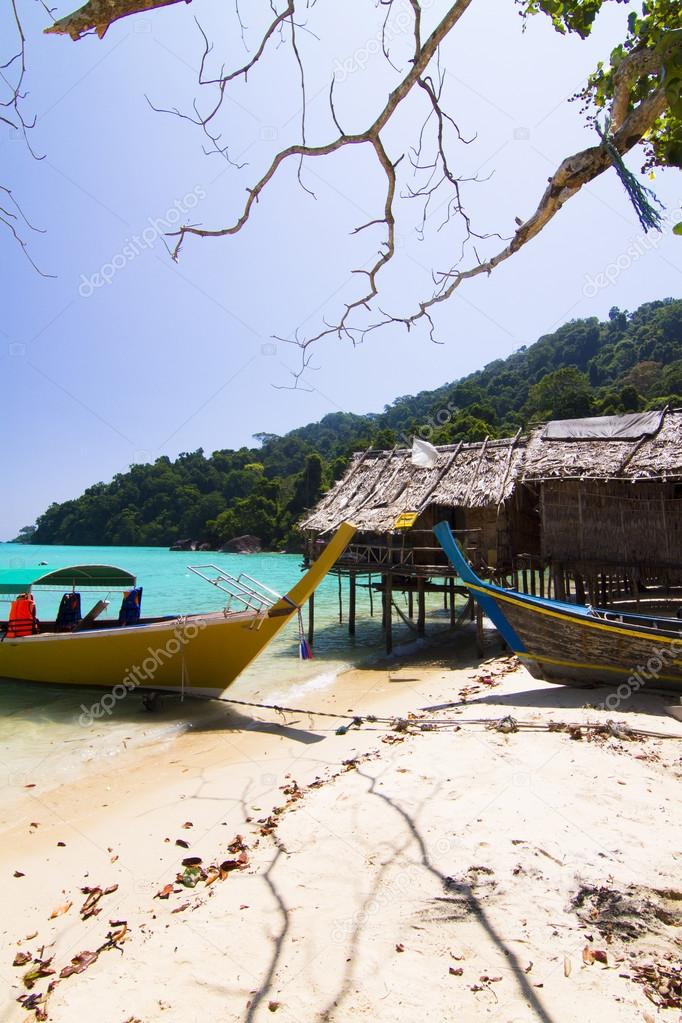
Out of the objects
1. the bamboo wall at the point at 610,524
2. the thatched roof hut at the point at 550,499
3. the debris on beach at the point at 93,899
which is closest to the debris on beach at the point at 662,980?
the debris on beach at the point at 93,899

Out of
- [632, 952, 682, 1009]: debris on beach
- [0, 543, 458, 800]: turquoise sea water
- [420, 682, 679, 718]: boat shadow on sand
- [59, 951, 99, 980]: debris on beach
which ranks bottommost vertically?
[0, 543, 458, 800]: turquoise sea water

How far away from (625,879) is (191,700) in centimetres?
753

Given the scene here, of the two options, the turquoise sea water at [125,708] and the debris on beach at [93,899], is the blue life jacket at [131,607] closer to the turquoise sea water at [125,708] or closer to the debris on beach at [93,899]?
the turquoise sea water at [125,708]

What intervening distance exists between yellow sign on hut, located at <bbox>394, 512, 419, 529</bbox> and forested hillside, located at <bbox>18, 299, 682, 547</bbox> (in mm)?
24679

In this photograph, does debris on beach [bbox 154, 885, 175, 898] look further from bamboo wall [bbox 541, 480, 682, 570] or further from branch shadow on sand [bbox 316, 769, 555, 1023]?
bamboo wall [bbox 541, 480, 682, 570]

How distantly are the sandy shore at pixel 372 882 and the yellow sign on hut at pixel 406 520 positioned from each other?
683 cm

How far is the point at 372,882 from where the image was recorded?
3658mm

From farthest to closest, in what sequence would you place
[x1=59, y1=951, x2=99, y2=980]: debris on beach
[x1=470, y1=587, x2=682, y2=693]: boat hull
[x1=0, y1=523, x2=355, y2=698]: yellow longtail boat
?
[x1=0, y1=523, x2=355, y2=698]: yellow longtail boat → [x1=470, y1=587, x2=682, y2=693]: boat hull → [x1=59, y1=951, x2=99, y2=980]: debris on beach

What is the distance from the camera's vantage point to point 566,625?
25.4 ft

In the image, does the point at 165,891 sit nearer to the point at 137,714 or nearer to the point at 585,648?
the point at 585,648

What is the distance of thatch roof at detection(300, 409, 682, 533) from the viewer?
12172mm

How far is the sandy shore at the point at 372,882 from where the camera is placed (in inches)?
108

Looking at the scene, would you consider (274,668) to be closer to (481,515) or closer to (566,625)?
(481,515)
